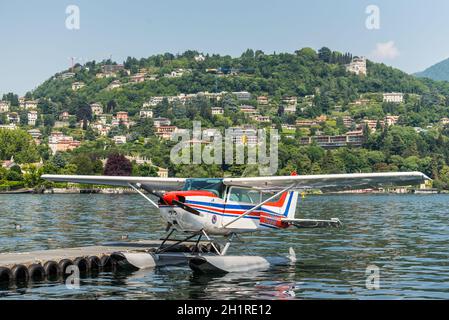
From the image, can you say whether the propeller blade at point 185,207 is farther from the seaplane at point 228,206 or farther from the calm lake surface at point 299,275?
the calm lake surface at point 299,275

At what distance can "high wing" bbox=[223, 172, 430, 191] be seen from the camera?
837 inches

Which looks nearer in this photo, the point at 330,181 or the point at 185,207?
the point at 185,207

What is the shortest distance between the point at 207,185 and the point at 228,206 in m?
0.78

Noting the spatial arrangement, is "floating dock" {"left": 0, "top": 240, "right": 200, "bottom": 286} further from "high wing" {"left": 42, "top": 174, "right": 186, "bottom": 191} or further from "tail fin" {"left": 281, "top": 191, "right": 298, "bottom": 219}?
"tail fin" {"left": 281, "top": 191, "right": 298, "bottom": 219}

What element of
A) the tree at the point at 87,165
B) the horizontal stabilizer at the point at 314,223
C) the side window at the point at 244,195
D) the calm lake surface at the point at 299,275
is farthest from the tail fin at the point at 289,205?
the tree at the point at 87,165

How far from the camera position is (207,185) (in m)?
21.8

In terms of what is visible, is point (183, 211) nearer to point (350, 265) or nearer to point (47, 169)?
point (350, 265)

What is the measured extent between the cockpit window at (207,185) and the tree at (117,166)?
505 feet

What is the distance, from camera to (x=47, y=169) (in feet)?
527

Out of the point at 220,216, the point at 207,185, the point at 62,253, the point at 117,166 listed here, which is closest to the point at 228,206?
the point at 220,216

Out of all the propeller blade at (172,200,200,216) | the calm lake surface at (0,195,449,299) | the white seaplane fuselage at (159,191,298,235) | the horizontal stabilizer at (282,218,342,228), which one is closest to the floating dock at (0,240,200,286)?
the calm lake surface at (0,195,449,299)

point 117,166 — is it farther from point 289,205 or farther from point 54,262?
point 54,262
